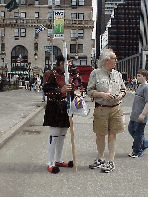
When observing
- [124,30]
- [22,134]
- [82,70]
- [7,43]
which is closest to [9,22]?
[7,43]

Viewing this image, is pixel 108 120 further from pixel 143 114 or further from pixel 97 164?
pixel 143 114

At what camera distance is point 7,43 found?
71750mm

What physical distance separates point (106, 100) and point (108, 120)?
39 cm

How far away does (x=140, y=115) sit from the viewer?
20.7ft

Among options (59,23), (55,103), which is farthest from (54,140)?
(59,23)

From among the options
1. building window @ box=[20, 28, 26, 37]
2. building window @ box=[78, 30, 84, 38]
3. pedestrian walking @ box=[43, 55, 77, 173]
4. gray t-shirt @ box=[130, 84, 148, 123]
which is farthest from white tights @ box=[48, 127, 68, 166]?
building window @ box=[20, 28, 26, 37]

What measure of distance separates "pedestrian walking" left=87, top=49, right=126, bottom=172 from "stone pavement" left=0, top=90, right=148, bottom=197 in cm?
41

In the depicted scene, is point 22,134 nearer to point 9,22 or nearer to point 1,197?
point 1,197

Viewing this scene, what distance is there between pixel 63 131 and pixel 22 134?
401cm

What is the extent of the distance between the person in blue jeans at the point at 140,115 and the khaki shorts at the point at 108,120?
0.76 m

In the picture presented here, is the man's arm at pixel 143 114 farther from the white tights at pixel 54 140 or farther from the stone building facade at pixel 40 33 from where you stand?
the stone building facade at pixel 40 33

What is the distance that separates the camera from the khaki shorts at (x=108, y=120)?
18.2ft

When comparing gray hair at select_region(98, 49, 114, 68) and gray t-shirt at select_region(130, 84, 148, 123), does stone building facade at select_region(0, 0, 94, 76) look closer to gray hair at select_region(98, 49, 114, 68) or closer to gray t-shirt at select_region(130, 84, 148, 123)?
gray t-shirt at select_region(130, 84, 148, 123)

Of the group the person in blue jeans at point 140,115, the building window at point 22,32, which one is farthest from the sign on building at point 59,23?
the building window at point 22,32
